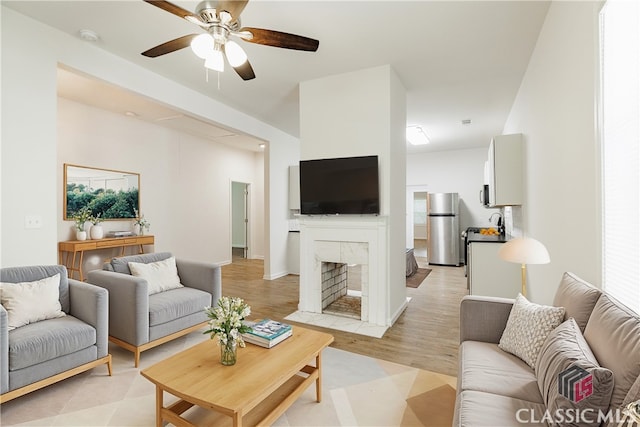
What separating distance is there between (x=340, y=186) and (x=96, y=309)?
255cm

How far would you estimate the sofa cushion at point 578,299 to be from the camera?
1469 mm

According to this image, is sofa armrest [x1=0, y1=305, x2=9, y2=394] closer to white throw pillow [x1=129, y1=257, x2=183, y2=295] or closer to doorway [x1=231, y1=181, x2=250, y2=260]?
white throw pillow [x1=129, y1=257, x2=183, y2=295]

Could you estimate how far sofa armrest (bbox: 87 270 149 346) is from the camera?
2.59 metres

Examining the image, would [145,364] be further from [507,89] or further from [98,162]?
[507,89]

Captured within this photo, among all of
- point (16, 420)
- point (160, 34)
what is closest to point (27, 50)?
point (160, 34)

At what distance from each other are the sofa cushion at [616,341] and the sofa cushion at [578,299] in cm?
8

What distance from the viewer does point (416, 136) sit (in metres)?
6.46

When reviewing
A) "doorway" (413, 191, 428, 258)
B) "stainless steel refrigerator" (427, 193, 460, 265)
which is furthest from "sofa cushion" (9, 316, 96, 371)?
"doorway" (413, 191, 428, 258)

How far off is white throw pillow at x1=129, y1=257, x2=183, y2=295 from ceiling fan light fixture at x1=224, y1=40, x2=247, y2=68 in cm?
212

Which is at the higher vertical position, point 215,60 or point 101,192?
point 215,60

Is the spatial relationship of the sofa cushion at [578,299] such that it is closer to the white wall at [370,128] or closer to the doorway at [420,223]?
the white wall at [370,128]

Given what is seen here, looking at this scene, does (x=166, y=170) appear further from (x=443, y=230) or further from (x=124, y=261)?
(x=443, y=230)

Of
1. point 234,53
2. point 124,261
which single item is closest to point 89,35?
point 234,53

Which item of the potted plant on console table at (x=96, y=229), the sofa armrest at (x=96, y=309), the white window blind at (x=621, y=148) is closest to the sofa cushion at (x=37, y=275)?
the sofa armrest at (x=96, y=309)
